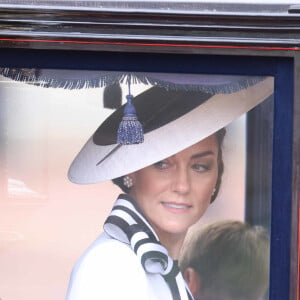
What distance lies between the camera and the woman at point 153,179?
2602 mm

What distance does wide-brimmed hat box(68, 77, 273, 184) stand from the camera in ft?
8.50

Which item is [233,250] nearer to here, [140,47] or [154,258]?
[154,258]

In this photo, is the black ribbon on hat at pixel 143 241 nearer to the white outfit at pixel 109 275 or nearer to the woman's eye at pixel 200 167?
the white outfit at pixel 109 275

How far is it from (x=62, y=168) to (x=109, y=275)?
1.53 ft

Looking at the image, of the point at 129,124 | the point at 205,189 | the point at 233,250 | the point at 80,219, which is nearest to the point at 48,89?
the point at 129,124

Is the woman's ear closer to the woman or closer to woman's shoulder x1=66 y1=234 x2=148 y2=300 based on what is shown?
the woman

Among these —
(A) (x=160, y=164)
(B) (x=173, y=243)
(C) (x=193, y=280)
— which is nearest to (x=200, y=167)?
(A) (x=160, y=164)

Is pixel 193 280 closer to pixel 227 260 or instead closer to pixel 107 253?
pixel 227 260

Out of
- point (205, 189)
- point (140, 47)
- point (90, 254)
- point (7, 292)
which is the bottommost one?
point (7, 292)

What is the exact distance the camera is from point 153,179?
2.63 m

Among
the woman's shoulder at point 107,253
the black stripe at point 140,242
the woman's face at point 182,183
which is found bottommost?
the woman's shoulder at point 107,253

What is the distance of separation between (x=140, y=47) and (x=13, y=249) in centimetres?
95

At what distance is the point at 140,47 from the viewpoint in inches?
98.2

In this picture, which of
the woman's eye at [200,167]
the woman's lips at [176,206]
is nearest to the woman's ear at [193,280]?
the woman's lips at [176,206]
